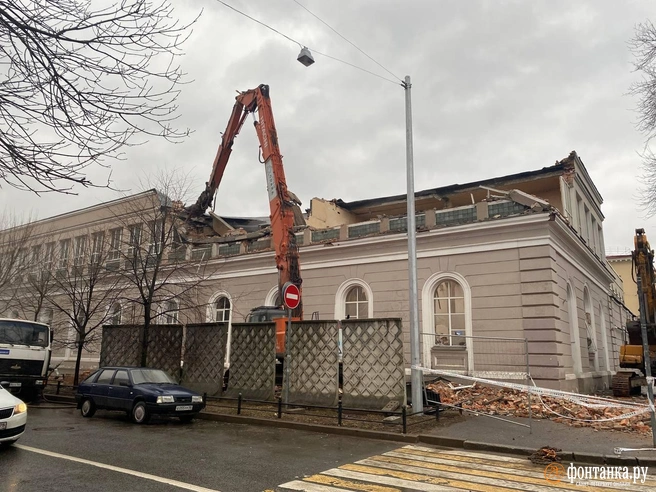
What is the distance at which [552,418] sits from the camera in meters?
12.2

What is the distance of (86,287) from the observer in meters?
20.9

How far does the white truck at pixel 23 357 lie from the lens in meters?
15.7

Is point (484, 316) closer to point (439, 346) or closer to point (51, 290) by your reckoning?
point (439, 346)

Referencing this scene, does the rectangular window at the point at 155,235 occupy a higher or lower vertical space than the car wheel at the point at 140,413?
higher

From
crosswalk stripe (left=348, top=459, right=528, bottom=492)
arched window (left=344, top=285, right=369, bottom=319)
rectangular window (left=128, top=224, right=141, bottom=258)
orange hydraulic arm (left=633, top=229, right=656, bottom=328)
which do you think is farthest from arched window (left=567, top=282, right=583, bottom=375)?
rectangular window (left=128, top=224, right=141, bottom=258)

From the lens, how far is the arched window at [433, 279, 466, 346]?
18.0 metres

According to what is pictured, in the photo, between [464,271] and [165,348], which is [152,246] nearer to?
[165,348]

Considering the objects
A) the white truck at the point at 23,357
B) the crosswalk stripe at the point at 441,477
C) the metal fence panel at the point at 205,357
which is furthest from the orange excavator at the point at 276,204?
the crosswalk stripe at the point at 441,477

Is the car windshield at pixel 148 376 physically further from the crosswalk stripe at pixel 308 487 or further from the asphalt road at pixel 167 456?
the crosswalk stripe at pixel 308 487

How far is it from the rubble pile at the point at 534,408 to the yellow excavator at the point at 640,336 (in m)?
6.54

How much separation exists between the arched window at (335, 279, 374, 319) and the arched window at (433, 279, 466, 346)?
3.05 metres

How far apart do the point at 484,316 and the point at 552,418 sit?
5.54 meters

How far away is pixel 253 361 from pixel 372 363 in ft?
13.5

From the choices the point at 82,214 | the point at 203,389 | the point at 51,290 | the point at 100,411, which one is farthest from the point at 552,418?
the point at 82,214
